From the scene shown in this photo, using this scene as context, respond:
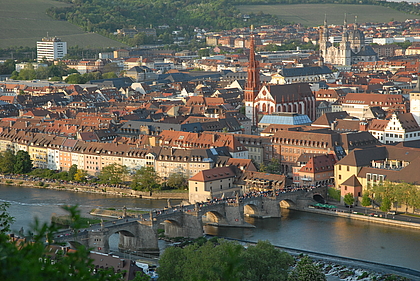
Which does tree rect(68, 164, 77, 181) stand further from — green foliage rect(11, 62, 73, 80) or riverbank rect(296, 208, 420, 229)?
green foliage rect(11, 62, 73, 80)

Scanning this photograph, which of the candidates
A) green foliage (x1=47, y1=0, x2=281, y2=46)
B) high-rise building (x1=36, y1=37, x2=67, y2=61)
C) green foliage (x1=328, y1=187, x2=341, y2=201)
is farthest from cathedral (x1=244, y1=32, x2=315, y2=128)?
green foliage (x1=47, y1=0, x2=281, y2=46)

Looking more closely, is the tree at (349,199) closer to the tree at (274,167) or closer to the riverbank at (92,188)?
the tree at (274,167)

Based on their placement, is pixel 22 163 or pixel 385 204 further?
pixel 22 163

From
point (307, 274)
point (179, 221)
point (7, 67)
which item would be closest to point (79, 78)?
point (7, 67)

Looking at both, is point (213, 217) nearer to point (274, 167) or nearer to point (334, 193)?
point (334, 193)

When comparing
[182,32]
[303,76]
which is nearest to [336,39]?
[182,32]
